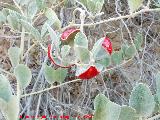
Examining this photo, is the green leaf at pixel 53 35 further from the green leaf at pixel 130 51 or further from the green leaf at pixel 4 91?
the green leaf at pixel 130 51

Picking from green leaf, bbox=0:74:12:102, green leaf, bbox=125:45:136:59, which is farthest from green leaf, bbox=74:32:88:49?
green leaf, bbox=125:45:136:59

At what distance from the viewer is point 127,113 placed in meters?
0.49

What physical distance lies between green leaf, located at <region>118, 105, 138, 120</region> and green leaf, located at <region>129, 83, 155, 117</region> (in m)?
0.01

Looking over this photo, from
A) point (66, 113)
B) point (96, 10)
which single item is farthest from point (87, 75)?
point (66, 113)

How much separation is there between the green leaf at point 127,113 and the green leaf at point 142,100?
1cm

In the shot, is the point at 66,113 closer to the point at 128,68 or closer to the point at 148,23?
the point at 128,68

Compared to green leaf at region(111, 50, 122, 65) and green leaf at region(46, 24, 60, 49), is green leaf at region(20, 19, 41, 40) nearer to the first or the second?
green leaf at region(46, 24, 60, 49)

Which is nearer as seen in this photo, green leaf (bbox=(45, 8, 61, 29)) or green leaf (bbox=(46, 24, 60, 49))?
green leaf (bbox=(46, 24, 60, 49))

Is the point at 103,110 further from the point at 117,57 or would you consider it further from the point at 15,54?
the point at 117,57

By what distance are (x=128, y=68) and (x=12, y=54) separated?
1.08m

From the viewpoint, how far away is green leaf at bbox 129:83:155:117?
0.50 meters

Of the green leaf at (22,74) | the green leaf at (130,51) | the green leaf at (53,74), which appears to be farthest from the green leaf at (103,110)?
the green leaf at (130,51)

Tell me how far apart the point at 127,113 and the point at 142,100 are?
26 millimetres

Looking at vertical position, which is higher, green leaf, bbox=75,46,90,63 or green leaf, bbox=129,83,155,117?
green leaf, bbox=75,46,90,63
